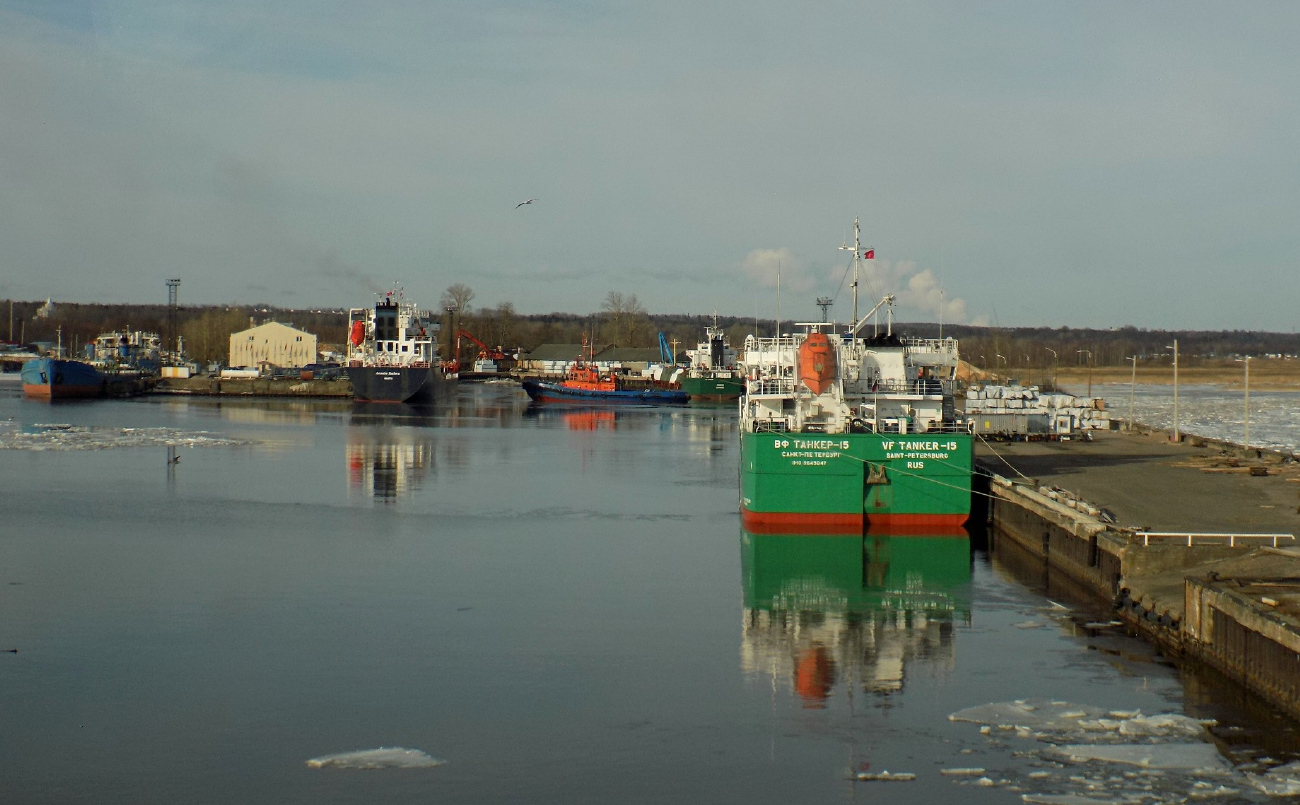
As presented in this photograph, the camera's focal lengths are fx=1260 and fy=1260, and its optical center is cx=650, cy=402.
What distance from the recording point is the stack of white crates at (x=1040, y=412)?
5159cm

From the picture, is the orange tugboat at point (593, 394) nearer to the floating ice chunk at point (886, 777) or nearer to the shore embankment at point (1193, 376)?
the shore embankment at point (1193, 376)

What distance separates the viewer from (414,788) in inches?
531

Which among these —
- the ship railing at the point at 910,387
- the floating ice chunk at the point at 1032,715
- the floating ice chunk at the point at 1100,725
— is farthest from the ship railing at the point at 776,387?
the floating ice chunk at the point at 1100,725

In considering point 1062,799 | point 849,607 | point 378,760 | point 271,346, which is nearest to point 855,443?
point 849,607

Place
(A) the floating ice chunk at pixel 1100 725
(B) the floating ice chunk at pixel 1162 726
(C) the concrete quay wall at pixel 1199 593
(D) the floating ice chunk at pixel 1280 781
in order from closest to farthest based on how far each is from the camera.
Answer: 1. (D) the floating ice chunk at pixel 1280 781
2. (B) the floating ice chunk at pixel 1162 726
3. (A) the floating ice chunk at pixel 1100 725
4. (C) the concrete quay wall at pixel 1199 593

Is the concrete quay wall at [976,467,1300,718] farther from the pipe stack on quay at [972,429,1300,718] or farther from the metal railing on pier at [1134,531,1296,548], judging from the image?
the metal railing on pier at [1134,531,1296,548]

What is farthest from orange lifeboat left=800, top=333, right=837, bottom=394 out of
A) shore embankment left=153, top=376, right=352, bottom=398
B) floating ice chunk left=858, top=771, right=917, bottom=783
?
shore embankment left=153, top=376, right=352, bottom=398

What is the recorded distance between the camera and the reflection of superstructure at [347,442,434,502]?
4200 centimetres

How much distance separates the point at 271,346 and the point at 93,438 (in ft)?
311

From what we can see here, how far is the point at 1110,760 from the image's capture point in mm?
14266

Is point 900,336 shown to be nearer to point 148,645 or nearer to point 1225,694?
point 1225,694

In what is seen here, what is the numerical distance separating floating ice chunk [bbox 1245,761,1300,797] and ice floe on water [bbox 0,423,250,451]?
168ft

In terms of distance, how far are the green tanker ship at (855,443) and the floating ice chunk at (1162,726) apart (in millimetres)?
13781

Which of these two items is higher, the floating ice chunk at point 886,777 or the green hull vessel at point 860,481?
the green hull vessel at point 860,481
